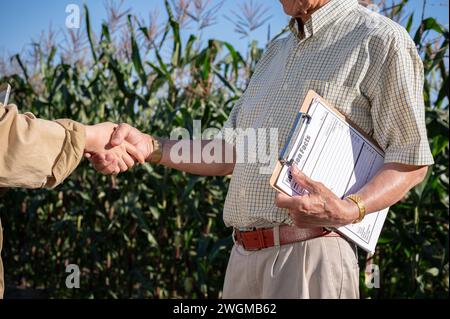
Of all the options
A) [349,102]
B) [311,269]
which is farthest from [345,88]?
[311,269]

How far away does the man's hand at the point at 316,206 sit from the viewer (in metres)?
1.68

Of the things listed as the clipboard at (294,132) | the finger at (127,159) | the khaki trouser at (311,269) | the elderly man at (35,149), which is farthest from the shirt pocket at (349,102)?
the finger at (127,159)

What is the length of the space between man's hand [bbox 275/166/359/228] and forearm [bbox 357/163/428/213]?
0.06m

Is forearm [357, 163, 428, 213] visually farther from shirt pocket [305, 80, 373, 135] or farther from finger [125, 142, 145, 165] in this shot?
finger [125, 142, 145, 165]

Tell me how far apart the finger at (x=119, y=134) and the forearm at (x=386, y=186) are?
93 cm

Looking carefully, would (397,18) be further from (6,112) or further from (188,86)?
(6,112)

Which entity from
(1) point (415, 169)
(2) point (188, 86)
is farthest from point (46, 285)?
(1) point (415, 169)

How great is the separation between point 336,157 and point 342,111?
178mm

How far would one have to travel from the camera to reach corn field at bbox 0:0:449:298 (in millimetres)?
3596

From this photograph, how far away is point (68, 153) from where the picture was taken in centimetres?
167

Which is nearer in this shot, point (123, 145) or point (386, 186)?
point (386, 186)

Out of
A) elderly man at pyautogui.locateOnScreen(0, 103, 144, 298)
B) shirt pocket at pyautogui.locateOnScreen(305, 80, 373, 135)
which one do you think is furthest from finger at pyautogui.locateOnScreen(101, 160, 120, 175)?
shirt pocket at pyautogui.locateOnScreen(305, 80, 373, 135)

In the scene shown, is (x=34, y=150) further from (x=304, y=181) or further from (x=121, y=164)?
(x=121, y=164)

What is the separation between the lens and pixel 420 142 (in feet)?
5.88
